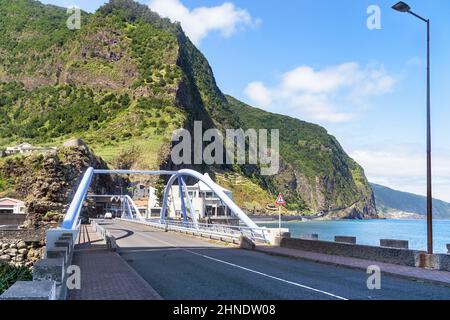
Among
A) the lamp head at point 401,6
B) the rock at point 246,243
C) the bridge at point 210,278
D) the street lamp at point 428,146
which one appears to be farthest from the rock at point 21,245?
the lamp head at point 401,6

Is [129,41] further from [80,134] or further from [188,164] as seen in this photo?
[188,164]

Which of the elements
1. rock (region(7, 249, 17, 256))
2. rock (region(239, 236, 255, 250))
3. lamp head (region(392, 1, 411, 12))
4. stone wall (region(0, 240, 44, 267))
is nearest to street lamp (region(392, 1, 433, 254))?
lamp head (region(392, 1, 411, 12))

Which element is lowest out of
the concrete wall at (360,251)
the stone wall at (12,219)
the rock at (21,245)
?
the rock at (21,245)

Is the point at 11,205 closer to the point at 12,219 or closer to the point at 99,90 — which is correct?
the point at 12,219

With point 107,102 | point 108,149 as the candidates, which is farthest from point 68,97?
point 108,149

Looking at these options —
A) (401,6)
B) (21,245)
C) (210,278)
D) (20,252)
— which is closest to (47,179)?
(21,245)

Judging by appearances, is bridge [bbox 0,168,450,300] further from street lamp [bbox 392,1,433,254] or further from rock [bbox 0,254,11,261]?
rock [bbox 0,254,11,261]

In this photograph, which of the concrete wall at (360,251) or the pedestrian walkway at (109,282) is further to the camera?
the concrete wall at (360,251)

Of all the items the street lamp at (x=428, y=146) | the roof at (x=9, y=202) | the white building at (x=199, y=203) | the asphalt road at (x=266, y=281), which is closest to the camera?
the asphalt road at (x=266, y=281)

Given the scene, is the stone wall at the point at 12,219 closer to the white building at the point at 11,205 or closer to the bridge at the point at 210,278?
the white building at the point at 11,205

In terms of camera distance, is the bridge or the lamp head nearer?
the bridge

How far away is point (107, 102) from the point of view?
162750mm

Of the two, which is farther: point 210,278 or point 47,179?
point 47,179
